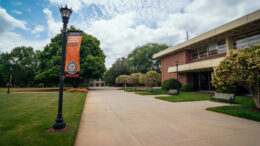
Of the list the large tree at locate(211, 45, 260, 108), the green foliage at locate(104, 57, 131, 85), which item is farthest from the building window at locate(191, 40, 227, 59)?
the green foliage at locate(104, 57, 131, 85)

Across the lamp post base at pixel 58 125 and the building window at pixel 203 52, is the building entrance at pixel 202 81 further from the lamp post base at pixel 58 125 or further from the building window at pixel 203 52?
the lamp post base at pixel 58 125

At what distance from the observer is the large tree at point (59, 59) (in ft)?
85.6

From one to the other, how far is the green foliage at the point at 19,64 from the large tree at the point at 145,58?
39.1 meters

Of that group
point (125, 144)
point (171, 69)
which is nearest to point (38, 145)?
point (125, 144)

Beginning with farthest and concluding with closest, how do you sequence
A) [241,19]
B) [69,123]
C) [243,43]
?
[243,43]
[241,19]
[69,123]

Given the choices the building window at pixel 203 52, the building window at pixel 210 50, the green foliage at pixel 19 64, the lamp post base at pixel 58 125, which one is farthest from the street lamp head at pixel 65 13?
the green foliage at pixel 19 64

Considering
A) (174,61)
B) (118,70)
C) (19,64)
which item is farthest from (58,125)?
(19,64)

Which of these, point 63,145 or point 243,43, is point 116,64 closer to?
point 243,43

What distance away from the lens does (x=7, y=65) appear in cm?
4956

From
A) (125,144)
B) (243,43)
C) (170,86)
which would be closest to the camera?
(125,144)

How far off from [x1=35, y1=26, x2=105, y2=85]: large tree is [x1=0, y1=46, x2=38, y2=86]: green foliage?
97.9 feet

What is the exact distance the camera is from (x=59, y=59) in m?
25.6

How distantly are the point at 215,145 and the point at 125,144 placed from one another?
2.24 m

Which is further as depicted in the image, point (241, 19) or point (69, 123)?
point (241, 19)
